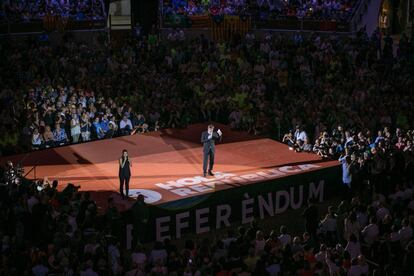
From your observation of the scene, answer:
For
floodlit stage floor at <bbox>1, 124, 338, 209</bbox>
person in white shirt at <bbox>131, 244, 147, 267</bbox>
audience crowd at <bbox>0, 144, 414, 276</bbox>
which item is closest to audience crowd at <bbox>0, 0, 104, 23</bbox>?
floodlit stage floor at <bbox>1, 124, 338, 209</bbox>

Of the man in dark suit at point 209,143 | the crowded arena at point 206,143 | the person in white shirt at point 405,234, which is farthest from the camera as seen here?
the man in dark suit at point 209,143

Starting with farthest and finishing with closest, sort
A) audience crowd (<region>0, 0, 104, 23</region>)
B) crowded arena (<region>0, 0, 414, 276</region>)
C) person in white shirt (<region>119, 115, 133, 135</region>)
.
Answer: audience crowd (<region>0, 0, 104, 23</region>) < person in white shirt (<region>119, 115, 133, 135</region>) < crowded arena (<region>0, 0, 414, 276</region>)

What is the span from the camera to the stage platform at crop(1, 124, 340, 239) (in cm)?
1730

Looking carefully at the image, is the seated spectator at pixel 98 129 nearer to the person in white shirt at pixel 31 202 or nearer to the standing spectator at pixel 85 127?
the standing spectator at pixel 85 127

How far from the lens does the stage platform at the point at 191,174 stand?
17297 mm

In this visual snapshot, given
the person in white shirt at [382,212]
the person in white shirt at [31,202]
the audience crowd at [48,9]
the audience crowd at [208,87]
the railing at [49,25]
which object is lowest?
the person in white shirt at [382,212]

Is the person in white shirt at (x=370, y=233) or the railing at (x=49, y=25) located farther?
the railing at (x=49, y=25)

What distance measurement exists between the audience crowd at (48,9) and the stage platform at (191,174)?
9.76 meters

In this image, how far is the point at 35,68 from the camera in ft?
83.5

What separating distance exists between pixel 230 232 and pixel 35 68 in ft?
43.5

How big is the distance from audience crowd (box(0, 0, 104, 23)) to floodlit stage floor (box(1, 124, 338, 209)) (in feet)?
31.5

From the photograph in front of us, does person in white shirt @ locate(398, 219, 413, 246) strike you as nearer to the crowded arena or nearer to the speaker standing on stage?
the crowded arena

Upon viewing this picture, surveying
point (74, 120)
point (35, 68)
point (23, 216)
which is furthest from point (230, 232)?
point (35, 68)

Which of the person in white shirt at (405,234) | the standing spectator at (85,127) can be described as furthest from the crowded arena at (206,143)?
the standing spectator at (85,127)
